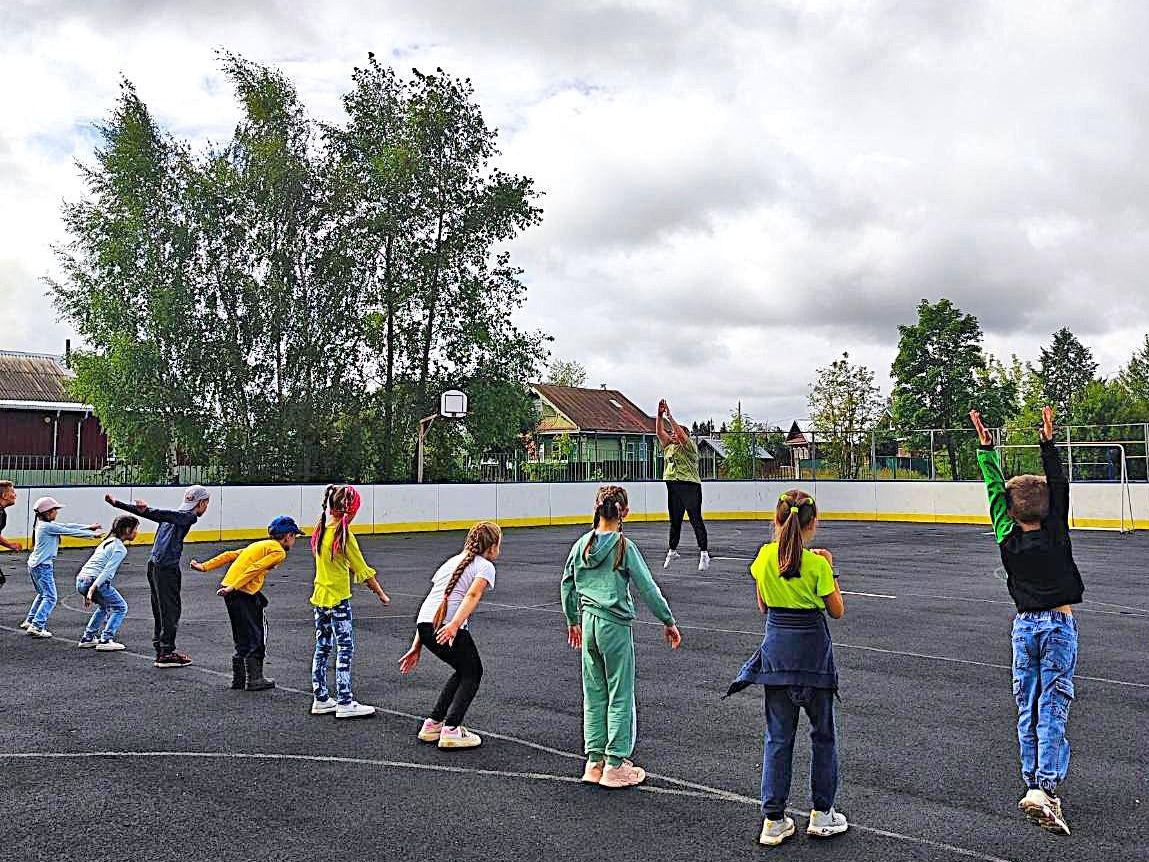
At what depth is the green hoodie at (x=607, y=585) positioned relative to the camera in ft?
18.2

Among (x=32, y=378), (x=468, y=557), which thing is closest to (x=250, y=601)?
(x=468, y=557)

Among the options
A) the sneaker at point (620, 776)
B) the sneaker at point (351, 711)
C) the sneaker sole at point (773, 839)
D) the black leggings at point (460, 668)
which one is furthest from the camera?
the sneaker at point (351, 711)

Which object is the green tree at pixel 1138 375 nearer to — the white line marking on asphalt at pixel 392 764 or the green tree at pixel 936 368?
the green tree at pixel 936 368

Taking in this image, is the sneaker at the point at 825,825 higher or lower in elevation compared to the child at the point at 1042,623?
lower

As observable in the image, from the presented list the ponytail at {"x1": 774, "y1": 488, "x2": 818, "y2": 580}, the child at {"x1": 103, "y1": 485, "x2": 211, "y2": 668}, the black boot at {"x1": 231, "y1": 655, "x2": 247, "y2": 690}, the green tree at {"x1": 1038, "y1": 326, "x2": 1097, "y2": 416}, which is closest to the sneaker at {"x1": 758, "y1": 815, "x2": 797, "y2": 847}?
the ponytail at {"x1": 774, "y1": 488, "x2": 818, "y2": 580}

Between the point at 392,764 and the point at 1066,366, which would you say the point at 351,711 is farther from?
the point at 1066,366

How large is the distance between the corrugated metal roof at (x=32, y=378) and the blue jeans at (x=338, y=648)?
135ft

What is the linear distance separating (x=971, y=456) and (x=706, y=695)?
28.9m

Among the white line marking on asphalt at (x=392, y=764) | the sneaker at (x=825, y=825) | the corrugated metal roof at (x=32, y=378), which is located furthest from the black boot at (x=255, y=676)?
the corrugated metal roof at (x=32, y=378)

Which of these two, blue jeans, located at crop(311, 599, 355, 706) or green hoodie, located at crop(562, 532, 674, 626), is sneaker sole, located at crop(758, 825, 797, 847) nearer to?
green hoodie, located at crop(562, 532, 674, 626)

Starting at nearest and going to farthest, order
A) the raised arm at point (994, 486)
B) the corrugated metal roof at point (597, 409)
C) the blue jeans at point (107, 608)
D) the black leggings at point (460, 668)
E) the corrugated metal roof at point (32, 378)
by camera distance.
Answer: the raised arm at point (994, 486) < the black leggings at point (460, 668) < the blue jeans at point (107, 608) < the corrugated metal roof at point (32, 378) < the corrugated metal roof at point (597, 409)

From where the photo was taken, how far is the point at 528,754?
243 inches

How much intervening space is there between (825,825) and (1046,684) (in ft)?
4.15

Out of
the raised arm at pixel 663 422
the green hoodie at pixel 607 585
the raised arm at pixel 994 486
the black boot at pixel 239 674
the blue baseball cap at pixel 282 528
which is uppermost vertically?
the raised arm at pixel 663 422
